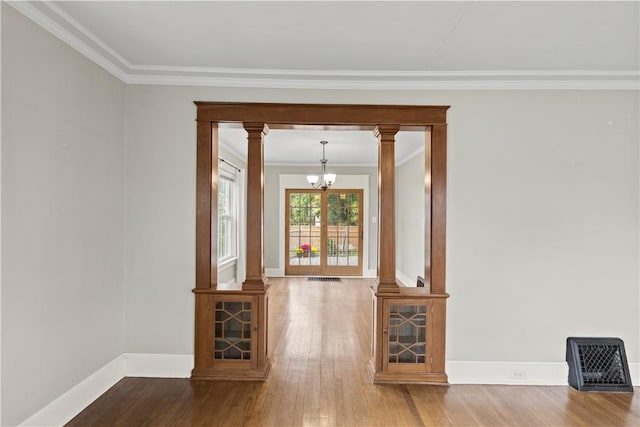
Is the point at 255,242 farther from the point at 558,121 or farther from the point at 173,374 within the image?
the point at 558,121

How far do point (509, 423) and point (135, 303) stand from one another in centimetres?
295

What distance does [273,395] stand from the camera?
2834mm

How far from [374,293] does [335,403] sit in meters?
0.91

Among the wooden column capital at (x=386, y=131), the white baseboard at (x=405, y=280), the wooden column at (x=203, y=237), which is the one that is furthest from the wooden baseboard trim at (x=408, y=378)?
the white baseboard at (x=405, y=280)

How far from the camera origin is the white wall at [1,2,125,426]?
200 centimetres

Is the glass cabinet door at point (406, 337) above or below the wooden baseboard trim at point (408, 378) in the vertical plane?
above

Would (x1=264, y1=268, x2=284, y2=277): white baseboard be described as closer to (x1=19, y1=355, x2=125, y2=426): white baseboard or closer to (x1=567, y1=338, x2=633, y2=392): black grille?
(x1=19, y1=355, x2=125, y2=426): white baseboard

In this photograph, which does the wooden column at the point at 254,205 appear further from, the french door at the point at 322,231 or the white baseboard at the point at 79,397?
the french door at the point at 322,231

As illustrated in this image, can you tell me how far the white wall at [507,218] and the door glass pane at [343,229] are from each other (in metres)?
5.09

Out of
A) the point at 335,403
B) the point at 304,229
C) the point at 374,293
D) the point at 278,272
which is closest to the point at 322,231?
the point at 304,229

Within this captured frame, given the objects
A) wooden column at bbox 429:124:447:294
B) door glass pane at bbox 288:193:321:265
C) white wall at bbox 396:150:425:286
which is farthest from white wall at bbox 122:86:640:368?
door glass pane at bbox 288:193:321:265

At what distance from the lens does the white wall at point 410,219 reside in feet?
20.2

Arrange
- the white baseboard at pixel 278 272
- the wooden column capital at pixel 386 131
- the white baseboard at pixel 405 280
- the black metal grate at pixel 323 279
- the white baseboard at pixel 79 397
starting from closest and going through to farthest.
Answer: the white baseboard at pixel 79 397 < the wooden column capital at pixel 386 131 < the white baseboard at pixel 405 280 < the black metal grate at pixel 323 279 < the white baseboard at pixel 278 272

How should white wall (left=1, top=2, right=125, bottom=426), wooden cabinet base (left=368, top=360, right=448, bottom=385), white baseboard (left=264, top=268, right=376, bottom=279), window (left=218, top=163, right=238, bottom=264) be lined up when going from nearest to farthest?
white wall (left=1, top=2, right=125, bottom=426) → wooden cabinet base (left=368, top=360, right=448, bottom=385) → window (left=218, top=163, right=238, bottom=264) → white baseboard (left=264, top=268, right=376, bottom=279)
